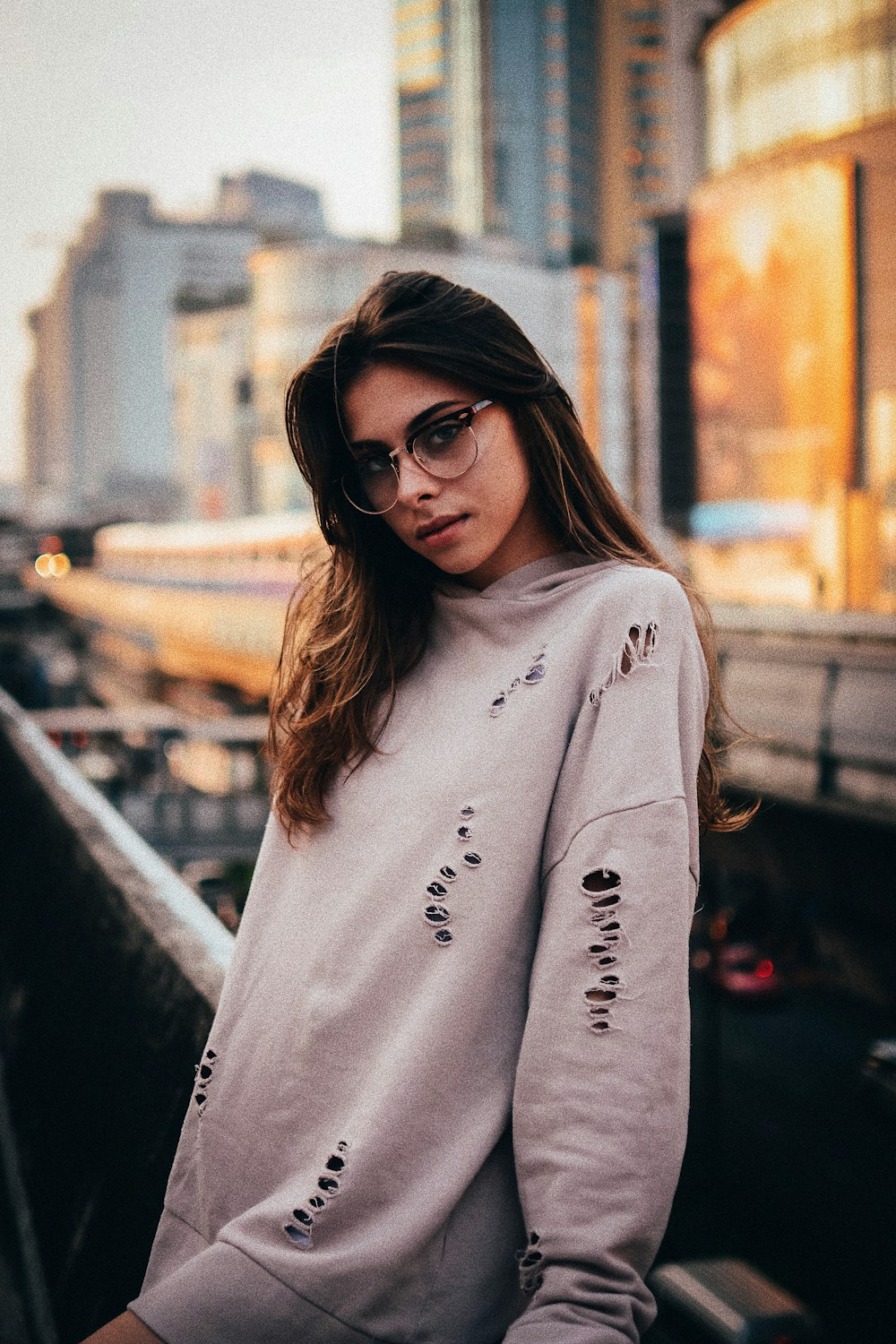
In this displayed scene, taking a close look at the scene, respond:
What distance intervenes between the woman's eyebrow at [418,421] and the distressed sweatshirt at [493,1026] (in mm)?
213

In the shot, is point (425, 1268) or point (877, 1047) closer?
point (425, 1268)

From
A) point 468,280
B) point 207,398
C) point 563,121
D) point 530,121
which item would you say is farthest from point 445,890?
point 207,398

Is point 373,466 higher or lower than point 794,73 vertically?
lower

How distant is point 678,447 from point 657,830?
142ft

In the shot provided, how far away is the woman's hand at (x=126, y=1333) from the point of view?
133 cm

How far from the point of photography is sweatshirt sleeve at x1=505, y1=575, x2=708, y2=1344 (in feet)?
3.80

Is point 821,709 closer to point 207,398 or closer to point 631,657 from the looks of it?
point 631,657

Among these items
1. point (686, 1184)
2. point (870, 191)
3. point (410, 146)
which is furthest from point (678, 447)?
point (410, 146)

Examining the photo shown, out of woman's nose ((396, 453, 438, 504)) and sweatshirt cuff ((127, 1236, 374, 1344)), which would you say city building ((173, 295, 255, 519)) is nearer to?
woman's nose ((396, 453, 438, 504))

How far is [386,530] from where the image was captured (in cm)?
182

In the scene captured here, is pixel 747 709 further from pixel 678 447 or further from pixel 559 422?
pixel 678 447

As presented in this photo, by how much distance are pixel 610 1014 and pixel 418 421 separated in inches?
28.5

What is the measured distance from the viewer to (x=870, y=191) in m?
37.3

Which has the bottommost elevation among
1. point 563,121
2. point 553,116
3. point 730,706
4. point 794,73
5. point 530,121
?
point 730,706
